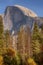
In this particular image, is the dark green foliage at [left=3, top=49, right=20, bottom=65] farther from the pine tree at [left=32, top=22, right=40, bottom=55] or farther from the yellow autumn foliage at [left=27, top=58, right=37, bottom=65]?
the pine tree at [left=32, top=22, right=40, bottom=55]

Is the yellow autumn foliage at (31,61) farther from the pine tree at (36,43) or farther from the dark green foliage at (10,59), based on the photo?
the pine tree at (36,43)

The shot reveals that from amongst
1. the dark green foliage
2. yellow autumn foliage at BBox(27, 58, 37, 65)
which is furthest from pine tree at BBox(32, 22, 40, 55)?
the dark green foliage

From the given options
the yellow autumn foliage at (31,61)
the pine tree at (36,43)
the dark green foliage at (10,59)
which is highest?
the pine tree at (36,43)

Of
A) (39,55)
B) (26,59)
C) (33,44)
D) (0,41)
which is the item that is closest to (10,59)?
(26,59)

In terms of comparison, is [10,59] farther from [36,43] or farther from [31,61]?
[36,43]

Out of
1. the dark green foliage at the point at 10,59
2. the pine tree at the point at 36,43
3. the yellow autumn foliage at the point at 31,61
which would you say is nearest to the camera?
the dark green foliage at the point at 10,59

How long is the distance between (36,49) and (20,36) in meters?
15.0

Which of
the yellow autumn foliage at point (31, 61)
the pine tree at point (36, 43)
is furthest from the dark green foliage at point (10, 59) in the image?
the pine tree at point (36, 43)

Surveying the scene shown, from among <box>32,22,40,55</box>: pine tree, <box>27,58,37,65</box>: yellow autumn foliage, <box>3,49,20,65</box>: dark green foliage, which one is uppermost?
<box>32,22,40,55</box>: pine tree

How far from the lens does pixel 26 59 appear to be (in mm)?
60406

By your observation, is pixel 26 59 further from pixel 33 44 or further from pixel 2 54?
pixel 33 44

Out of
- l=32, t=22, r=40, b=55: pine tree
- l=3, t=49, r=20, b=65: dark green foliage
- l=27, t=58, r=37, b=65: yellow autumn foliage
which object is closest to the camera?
l=3, t=49, r=20, b=65: dark green foliage

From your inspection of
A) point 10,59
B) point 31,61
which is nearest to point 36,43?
point 31,61

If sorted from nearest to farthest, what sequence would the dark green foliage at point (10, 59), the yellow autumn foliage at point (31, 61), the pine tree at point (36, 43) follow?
the dark green foliage at point (10, 59)
the yellow autumn foliage at point (31, 61)
the pine tree at point (36, 43)
